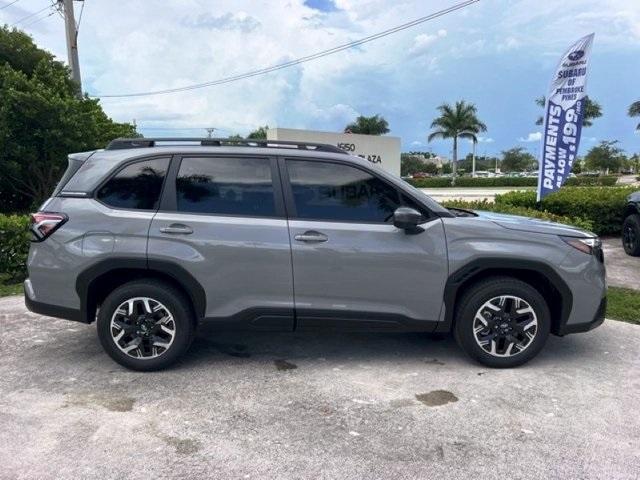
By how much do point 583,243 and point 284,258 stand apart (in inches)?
93.2

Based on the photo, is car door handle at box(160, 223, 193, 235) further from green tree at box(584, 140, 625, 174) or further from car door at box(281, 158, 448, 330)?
green tree at box(584, 140, 625, 174)

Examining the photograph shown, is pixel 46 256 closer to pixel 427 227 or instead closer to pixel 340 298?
pixel 340 298

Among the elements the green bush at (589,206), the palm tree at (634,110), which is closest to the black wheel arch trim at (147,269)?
the green bush at (589,206)

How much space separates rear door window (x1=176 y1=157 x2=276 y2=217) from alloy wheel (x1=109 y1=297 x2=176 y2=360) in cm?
83

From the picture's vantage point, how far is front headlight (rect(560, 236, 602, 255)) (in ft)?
14.3

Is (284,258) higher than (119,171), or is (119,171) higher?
(119,171)

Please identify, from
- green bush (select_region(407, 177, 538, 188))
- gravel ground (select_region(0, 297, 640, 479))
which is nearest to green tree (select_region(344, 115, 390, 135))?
green bush (select_region(407, 177, 538, 188))

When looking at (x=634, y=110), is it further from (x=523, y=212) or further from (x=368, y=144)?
(x=523, y=212)

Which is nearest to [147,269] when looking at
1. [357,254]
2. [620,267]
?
[357,254]

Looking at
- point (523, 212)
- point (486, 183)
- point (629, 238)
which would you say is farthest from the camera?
point (486, 183)

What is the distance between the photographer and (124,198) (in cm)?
435

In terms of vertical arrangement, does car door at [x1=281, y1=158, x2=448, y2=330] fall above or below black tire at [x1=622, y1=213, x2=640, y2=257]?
above

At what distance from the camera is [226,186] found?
171 inches

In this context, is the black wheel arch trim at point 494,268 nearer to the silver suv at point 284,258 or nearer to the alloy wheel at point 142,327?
the silver suv at point 284,258
